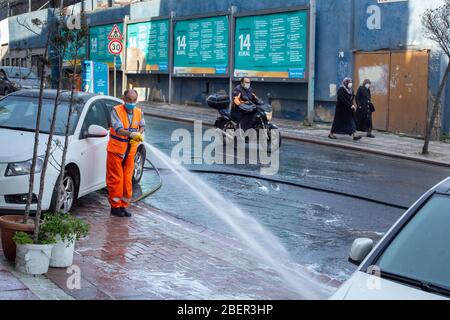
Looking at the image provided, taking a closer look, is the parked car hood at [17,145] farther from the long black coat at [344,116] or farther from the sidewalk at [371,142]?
the long black coat at [344,116]

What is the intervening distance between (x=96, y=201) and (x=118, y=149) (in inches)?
56.8

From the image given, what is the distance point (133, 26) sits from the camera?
33875 millimetres

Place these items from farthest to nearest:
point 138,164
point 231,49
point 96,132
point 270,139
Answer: point 231,49 < point 270,139 < point 138,164 < point 96,132

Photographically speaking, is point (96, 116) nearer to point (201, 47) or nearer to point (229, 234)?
point (229, 234)

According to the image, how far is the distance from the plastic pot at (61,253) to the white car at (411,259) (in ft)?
9.91

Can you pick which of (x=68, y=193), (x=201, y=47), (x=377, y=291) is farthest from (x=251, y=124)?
(x=201, y=47)

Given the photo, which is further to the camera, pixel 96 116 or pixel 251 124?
pixel 251 124

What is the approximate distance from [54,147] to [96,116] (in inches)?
63.6

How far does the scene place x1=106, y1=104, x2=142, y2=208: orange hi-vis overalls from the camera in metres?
9.04

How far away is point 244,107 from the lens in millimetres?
16000
